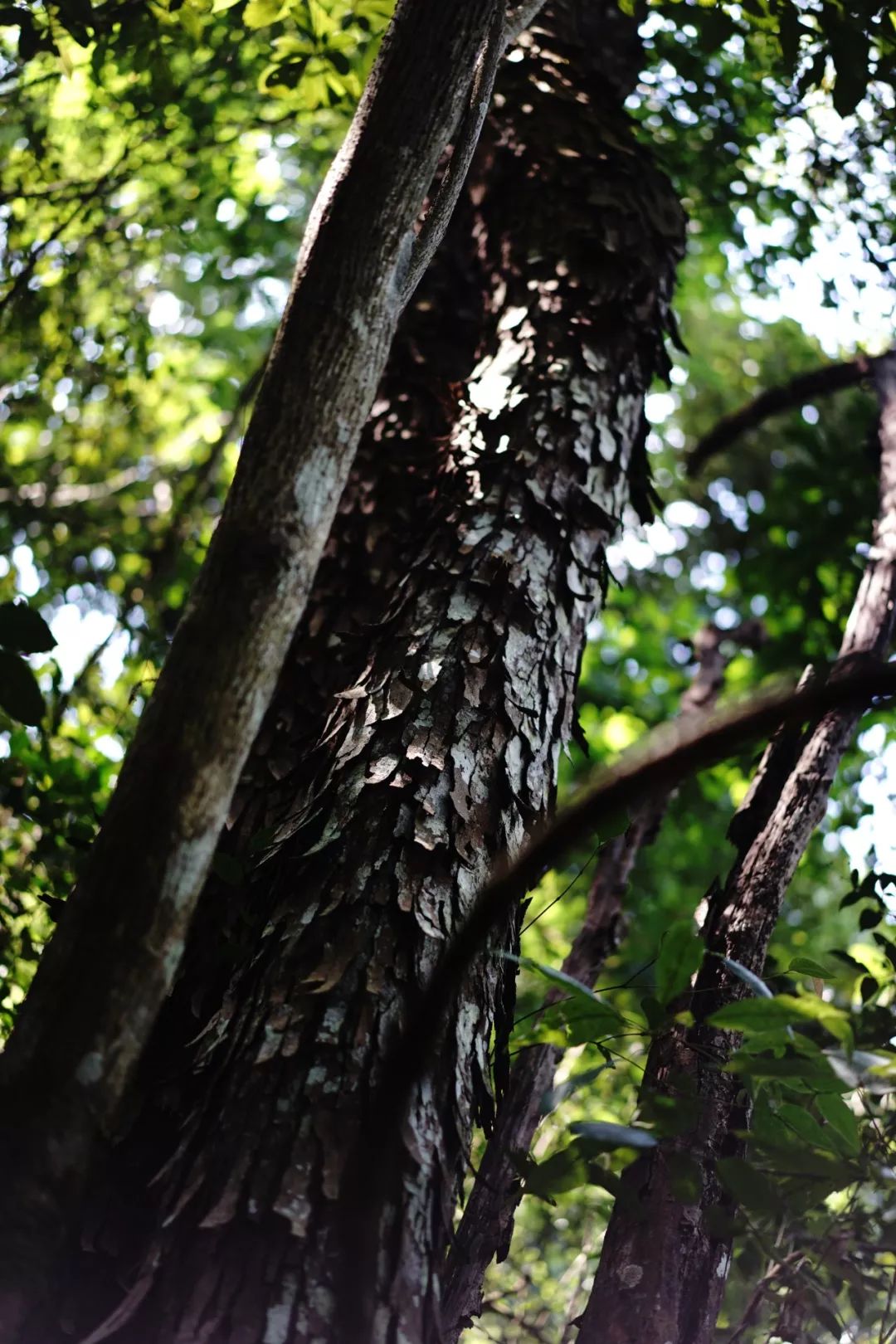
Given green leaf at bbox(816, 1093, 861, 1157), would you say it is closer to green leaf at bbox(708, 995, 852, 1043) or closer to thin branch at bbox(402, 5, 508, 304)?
green leaf at bbox(708, 995, 852, 1043)

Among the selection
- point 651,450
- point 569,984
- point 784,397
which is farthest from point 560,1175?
point 651,450

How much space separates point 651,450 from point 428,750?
6.78 metres

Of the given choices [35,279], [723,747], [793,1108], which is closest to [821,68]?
[723,747]

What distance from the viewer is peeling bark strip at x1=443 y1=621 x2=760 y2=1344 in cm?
185

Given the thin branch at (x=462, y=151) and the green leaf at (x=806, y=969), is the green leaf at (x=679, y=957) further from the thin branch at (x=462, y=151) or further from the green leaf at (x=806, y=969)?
the thin branch at (x=462, y=151)

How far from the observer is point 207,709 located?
138 cm

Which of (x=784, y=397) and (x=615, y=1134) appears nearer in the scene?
(x=615, y=1134)

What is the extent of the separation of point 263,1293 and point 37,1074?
1.36 ft

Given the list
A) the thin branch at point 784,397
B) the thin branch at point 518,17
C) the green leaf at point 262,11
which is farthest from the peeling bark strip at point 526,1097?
the green leaf at point 262,11

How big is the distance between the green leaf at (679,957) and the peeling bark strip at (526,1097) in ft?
0.95

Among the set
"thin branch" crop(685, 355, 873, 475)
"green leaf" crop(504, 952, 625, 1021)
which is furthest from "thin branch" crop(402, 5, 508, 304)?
"thin branch" crop(685, 355, 873, 475)

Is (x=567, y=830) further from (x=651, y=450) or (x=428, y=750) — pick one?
(x=651, y=450)

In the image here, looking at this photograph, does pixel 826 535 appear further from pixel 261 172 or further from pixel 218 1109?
pixel 218 1109

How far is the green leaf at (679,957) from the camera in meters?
1.59
